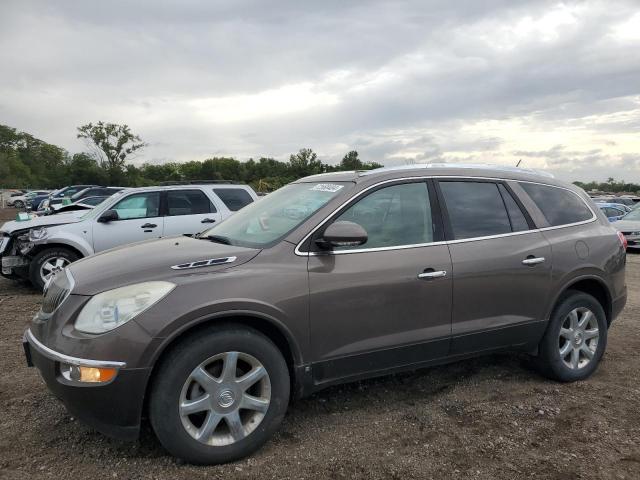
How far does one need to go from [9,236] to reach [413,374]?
267 inches

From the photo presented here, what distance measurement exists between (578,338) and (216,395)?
120 inches

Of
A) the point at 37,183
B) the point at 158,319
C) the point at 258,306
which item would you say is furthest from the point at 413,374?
the point at 37,183

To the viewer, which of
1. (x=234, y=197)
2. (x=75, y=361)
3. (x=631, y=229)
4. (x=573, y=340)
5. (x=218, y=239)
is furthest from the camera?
(x=631, y=229)

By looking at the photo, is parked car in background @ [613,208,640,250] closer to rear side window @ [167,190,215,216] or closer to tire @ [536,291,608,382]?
tire @ [536,291,608,382]

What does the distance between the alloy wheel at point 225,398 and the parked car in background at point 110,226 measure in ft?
17.3

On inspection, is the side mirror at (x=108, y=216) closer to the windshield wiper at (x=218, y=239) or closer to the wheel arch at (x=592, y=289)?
the windshield wiper at (x=218, y=239)

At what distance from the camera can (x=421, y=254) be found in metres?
3.48

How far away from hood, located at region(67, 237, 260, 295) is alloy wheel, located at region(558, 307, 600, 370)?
8.88ft

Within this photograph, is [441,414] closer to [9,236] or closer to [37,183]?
[9,236]

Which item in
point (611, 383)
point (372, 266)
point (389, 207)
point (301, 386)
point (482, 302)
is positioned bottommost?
point (611, 383)

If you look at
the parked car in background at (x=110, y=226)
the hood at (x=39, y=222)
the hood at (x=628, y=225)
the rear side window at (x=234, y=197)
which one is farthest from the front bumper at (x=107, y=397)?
the hood at (x=628, y=225)

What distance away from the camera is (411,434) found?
3.29 m

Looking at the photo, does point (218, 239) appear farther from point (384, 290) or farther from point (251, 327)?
point (384, 290)

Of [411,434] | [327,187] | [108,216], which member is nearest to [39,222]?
[108,216]
